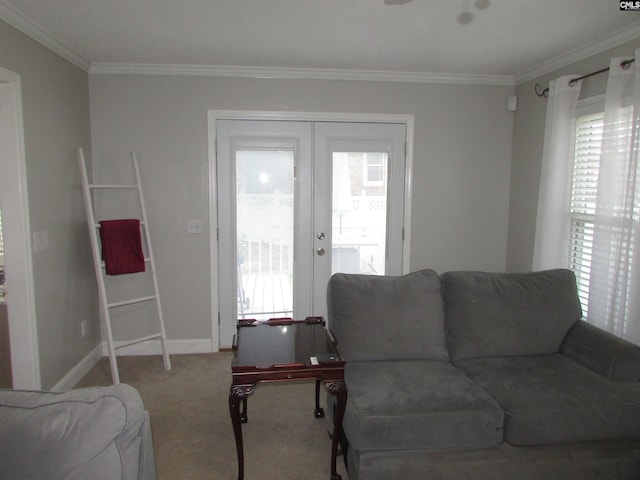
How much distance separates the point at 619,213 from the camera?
2.59 m

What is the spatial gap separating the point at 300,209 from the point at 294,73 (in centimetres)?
113

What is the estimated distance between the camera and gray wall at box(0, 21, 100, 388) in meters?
2.61

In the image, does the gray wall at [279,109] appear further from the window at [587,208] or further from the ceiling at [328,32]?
the window at [587,208]

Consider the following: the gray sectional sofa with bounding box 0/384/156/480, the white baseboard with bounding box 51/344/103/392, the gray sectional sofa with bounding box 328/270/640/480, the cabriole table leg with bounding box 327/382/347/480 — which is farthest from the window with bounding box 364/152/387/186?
the gray sectional sofa with bounding box 0/384/156/480

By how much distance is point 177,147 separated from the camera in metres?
3.55

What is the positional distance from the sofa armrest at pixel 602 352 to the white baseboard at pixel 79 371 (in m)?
3.20

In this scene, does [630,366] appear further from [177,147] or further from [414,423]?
[177,147]

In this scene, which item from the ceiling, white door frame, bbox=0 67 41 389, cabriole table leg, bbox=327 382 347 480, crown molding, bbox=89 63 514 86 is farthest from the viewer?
crown molding, bbox=89 63 514 86

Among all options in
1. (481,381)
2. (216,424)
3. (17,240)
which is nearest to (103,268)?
(17,240)

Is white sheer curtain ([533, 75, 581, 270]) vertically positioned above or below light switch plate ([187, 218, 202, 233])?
above

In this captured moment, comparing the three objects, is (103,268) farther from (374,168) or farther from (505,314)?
(505,314)

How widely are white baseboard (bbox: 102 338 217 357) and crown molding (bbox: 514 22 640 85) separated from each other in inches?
140

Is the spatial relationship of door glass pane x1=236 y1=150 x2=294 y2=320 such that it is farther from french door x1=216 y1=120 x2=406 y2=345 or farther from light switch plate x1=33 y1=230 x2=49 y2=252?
light switch plate x1=33 y1=230 x2=49 y2=252

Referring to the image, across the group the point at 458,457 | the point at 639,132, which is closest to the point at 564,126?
the point at 639,132
